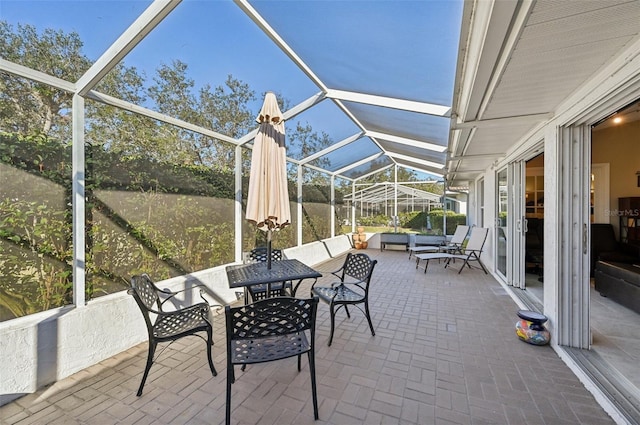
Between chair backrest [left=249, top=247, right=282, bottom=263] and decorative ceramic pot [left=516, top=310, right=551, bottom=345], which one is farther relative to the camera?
chair backrest [left=249, top=247, right=282, bottom=263]

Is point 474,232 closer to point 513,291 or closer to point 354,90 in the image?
point 513,291

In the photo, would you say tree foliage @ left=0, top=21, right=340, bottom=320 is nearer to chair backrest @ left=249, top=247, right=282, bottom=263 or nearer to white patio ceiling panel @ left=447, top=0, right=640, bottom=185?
chair backrest @ left=249, top=247, right=282, bottom=263

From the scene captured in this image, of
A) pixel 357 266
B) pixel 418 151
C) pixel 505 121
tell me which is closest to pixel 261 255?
pixel 357 266

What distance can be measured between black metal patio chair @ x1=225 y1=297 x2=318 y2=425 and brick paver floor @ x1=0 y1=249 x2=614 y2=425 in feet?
0.94

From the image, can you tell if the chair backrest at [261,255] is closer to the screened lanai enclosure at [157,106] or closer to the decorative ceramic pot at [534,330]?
the screened lanai enclosure at [157,106]

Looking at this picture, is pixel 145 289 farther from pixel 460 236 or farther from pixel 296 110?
pixel 460 236

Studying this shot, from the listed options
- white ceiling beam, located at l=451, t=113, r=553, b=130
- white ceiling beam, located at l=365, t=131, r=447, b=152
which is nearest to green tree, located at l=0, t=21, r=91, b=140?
white ceiling beam, located at l=451, t=113, r=553, b=130

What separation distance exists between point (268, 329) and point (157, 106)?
3108 mm

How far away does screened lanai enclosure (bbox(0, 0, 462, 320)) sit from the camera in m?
2.16

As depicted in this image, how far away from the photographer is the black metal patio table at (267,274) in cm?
253

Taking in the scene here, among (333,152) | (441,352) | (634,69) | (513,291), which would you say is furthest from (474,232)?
(634,69)

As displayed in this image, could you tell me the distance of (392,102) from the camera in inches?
142

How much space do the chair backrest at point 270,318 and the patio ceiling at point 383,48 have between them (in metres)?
1.96

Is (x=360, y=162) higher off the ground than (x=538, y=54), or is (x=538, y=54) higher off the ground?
(x=360, y=162)
